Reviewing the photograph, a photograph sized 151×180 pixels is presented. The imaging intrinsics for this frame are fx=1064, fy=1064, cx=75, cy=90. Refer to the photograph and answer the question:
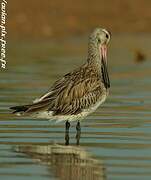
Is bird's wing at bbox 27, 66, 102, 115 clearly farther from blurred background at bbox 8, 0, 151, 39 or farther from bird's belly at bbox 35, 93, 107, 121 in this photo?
blurred background at bbox 8, 0, 151, 39

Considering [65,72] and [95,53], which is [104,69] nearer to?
[95,53]

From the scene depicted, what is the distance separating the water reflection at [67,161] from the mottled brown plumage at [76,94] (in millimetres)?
896

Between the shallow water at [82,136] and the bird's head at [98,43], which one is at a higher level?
the bird's head at [98,43]

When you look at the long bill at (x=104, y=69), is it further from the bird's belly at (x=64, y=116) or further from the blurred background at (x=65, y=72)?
the blurred background at (x=65, y=72)

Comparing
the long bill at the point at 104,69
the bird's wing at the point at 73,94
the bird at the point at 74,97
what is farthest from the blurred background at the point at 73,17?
the bird's wing at the point at 73,94

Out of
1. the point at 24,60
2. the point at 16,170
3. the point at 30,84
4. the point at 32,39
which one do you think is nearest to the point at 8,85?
the point at 30,84

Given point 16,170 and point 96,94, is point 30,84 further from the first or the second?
point 16,170

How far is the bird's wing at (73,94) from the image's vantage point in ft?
49.2

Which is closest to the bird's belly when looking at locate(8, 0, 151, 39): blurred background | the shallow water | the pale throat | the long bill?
the shallow water

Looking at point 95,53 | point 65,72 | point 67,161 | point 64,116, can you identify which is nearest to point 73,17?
point 65,72

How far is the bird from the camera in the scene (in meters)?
14.8

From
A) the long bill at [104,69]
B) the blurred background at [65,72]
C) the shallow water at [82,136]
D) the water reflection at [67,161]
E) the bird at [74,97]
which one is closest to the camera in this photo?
the water reflection at [67,161]

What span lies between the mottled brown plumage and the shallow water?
0.36 meters

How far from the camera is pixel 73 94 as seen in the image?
15250 millimetres
